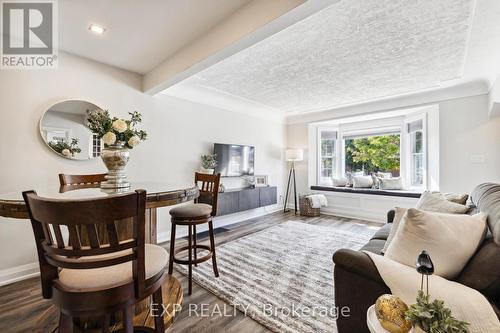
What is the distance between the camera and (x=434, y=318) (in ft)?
2.48

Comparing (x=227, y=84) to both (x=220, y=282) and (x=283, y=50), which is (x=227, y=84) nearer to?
(x=283, y=50)

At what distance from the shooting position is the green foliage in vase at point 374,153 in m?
5.05

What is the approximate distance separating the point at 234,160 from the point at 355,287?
132 inches

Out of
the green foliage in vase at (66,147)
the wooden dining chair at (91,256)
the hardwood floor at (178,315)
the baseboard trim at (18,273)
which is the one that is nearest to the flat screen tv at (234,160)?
the green foliage in vase at (66,147)

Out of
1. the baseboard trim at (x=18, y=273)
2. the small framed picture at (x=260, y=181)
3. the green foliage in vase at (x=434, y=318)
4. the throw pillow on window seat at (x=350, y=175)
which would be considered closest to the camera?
the green foliage in vase at (x=434, y=318)

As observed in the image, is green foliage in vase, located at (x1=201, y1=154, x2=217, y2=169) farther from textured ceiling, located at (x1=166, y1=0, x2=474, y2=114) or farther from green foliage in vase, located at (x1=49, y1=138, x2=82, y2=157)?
green foliage in vase, located at (x1=49, y1=138, x2=82, y2=157)

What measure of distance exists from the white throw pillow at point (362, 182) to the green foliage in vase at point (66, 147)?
5124 millimetres

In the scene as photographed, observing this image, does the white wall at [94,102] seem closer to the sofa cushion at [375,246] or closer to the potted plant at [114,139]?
the potted plant at [114,139]

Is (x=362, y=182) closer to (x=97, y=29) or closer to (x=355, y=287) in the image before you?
(x=355, y=287)

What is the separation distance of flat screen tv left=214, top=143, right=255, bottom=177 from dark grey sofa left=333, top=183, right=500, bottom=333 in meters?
3.03

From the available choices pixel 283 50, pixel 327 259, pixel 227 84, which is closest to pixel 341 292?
pixel 327 259

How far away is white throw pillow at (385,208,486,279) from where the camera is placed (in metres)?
1.08

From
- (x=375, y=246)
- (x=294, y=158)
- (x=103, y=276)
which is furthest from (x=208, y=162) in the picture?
(x=103, y=276)

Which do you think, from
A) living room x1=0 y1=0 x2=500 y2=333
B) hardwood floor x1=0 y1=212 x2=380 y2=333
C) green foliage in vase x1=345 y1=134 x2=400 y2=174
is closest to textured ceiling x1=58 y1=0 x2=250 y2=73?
living room x1=0 y1=0 x2=500 y2=333
